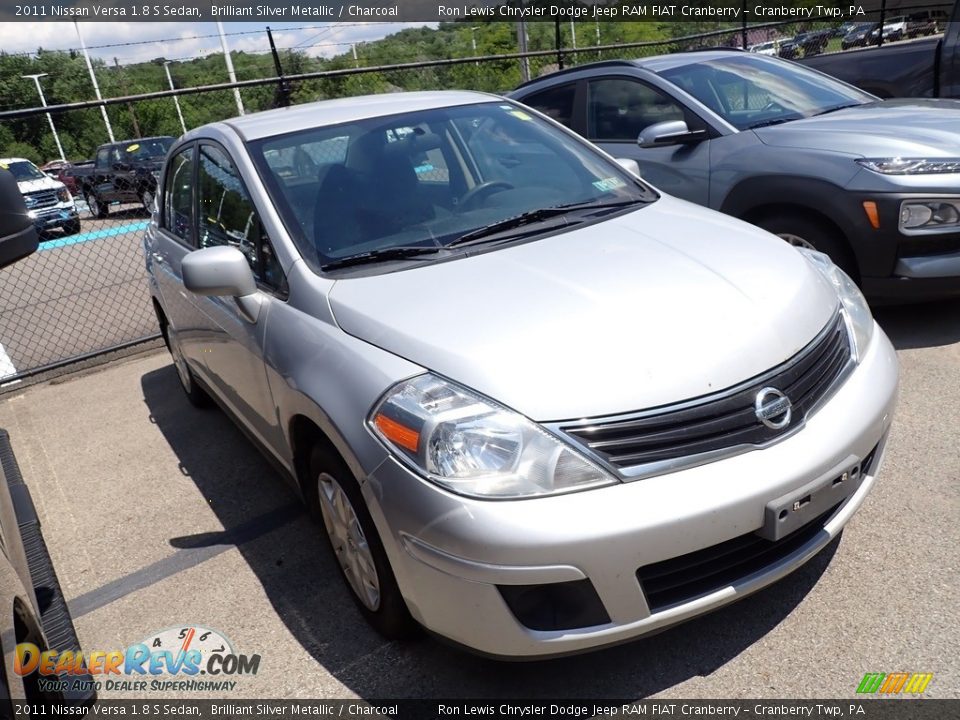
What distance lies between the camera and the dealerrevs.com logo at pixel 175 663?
260 centimetres

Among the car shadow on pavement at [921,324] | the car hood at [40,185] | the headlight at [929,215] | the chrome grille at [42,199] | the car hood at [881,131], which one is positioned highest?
the car hood at [881,131]

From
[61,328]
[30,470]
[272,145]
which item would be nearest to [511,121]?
[272,145]

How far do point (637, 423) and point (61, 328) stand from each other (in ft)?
24.7

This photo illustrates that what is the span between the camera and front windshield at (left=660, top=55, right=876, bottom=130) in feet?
16.4

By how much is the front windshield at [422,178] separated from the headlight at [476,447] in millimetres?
877

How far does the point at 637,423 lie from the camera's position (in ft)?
6.63

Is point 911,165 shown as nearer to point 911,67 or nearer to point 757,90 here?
point 757,90

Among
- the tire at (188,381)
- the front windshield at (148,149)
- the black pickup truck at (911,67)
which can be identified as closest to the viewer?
the tire at (188,381)

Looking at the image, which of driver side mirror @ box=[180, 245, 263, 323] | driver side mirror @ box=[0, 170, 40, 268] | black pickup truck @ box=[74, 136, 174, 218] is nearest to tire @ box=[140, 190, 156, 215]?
black pickup truck @ box=[74, 136, 174, 218]

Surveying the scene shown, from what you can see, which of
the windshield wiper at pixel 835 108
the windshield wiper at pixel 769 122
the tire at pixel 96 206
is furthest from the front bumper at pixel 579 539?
the tire at pixel 96 206

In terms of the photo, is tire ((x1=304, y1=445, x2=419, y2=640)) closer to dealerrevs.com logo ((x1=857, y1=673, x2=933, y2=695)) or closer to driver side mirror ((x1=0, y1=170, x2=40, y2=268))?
driver side mirror ((x1=0, y1=170, x2=40, y2=268))

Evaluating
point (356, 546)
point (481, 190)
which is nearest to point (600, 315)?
point (356, 546)

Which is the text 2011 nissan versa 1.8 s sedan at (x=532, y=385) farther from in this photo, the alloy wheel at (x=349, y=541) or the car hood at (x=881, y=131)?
the car hood at (x=881, y=131)

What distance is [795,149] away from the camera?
449cm
